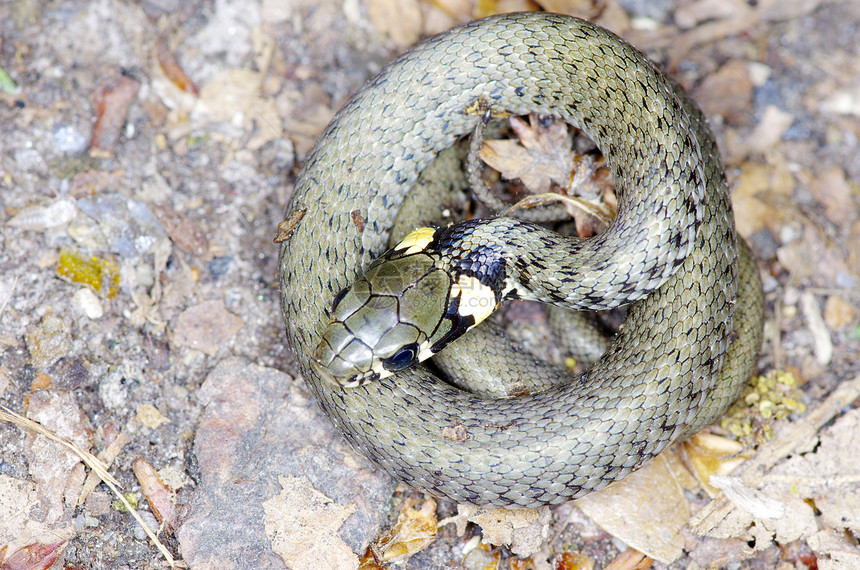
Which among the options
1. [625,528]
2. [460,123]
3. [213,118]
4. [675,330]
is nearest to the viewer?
[675,330]

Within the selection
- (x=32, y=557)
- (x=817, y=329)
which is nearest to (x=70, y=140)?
(x=32, y=557)

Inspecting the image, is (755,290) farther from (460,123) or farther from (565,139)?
Result: (460,123)

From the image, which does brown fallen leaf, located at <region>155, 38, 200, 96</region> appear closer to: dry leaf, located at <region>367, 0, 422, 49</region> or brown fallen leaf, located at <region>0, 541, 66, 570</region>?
dry leaf, located at <region>367, 0, 422, 49</region>

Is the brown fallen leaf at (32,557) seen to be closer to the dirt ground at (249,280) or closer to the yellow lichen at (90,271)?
the dirt ground at (249,280)

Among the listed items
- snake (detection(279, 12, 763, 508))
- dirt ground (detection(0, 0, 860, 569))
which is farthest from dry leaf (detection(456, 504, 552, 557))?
snake (detection(279, 12, 763, 508))

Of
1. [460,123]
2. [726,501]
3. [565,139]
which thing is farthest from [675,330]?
[460,123]

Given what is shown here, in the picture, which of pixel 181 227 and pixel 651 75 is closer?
pixel 651 75
